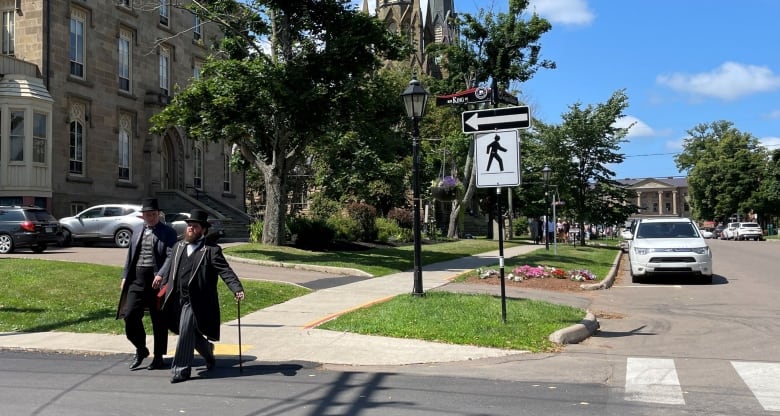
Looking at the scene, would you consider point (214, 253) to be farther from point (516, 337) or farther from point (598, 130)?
point (598, 130)

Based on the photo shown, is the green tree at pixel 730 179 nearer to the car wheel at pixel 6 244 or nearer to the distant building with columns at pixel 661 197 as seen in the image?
the distant building with columns at pixel 661 197

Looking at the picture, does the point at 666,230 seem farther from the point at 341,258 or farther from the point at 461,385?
the point at 461,385

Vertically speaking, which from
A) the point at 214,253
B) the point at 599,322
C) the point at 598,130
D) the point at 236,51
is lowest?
the point at 599,322

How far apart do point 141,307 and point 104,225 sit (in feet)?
54.6

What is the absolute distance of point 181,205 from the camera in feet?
102

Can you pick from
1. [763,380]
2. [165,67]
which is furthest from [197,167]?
[763,380]

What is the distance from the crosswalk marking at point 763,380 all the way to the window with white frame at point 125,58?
28.8 metres

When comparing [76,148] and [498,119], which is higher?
[76,148]

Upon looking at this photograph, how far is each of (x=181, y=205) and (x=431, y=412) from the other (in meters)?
27.9

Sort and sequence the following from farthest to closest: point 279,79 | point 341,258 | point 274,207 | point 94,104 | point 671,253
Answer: point 94,104 → point 274,207 → point 341,258 → point 279,79 → point 671,253

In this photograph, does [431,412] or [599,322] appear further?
[599,322]

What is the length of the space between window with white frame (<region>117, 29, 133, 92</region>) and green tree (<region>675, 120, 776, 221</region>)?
212ft

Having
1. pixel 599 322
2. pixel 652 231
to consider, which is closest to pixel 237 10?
pixel 652 231

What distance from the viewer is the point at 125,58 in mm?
29844
